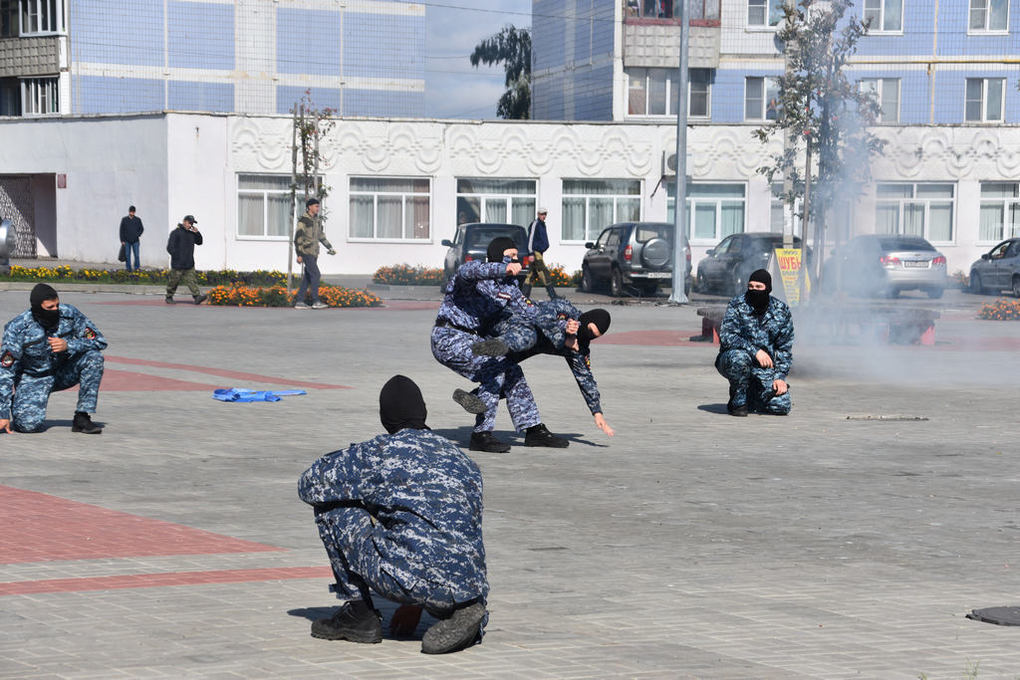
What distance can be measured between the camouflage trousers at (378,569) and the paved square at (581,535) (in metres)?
0.24

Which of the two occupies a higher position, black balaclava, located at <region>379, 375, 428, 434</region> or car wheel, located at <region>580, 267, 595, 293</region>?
black balaclava, located at <region>379, 375, 428, 434</region>

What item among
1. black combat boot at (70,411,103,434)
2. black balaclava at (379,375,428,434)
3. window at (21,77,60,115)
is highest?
window at (21,77,60,115)

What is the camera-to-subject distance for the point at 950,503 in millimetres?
9969

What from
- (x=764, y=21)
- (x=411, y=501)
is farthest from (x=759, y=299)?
(x=764, y=21)

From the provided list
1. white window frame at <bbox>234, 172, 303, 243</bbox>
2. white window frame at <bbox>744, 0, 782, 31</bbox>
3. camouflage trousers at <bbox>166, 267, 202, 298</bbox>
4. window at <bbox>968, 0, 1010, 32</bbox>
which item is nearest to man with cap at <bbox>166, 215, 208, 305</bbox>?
camouflage trousers at <bbox>166, 267, 202, 298</bbox>

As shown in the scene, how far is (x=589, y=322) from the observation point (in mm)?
11812

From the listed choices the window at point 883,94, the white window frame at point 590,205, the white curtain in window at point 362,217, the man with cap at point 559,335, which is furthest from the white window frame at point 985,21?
the man with cap at point 559,335

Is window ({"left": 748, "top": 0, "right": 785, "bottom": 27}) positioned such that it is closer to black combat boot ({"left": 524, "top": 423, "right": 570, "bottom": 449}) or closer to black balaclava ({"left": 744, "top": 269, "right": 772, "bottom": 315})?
black balaclava ({"left": 744, "top": 269, "right": 772, "bottom": 315})

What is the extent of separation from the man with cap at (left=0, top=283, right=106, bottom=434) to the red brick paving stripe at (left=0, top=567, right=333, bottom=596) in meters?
5.29

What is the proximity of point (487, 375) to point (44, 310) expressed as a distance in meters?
3.57

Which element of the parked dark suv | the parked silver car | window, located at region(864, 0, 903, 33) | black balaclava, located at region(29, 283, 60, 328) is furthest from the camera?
the parked dark suv

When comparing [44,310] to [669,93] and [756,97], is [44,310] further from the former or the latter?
[756,97]

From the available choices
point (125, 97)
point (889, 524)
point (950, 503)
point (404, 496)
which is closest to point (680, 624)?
point (404, 496)

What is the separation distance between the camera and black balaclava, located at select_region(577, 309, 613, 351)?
11719 millimetres
